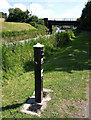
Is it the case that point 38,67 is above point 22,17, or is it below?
below

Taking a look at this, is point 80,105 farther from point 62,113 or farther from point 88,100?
point 62,113

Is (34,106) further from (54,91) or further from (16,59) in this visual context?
(16,59)

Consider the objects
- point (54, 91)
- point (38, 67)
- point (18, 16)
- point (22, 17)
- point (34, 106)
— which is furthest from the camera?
point (18, 16)

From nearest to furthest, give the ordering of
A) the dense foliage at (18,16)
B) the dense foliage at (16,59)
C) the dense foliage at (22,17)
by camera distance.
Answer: the dense foliage at (16,59), the dense foliage at (18,16), the dense foliage at (22,17)

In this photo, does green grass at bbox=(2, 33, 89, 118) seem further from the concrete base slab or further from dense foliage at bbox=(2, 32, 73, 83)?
dense foliage at bbox=(2, 32, 73, 83)

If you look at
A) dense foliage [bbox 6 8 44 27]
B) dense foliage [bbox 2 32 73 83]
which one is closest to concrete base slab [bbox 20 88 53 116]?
dense foliage [bbox 2 32 73 83]

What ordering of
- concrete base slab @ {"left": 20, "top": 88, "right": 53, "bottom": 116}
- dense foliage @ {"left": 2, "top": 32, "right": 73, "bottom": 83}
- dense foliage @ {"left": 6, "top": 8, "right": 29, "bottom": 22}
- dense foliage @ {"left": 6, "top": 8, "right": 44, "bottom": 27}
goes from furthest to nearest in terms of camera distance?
dense foliage @ {"left": 6, "top": 8, "right": 44, "bottom": 27} → dense foliage @ {"left": 6, "top": 8, "right": 29, "bottom": 22} → dense foliage @ {"left": 2, "top": 32, "right": 73, "bottom": 83} → concrete base slab @ {"left": 20, "top": 88, "right": 53, "bottom": 116}

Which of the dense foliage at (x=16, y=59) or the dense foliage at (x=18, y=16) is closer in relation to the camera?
the dense foliage at (x=16, y=59)

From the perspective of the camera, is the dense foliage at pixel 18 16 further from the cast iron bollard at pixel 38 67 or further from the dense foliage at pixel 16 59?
the cast iron bollard at pixel 38 67

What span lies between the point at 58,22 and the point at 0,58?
5182 centimetres

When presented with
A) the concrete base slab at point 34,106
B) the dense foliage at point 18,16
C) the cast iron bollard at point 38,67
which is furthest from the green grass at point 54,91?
the dense foliage at point 18,16

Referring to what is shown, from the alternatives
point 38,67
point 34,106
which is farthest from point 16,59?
point 34,106

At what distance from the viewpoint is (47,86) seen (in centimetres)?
511

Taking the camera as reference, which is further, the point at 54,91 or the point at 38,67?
the point at 54,91
